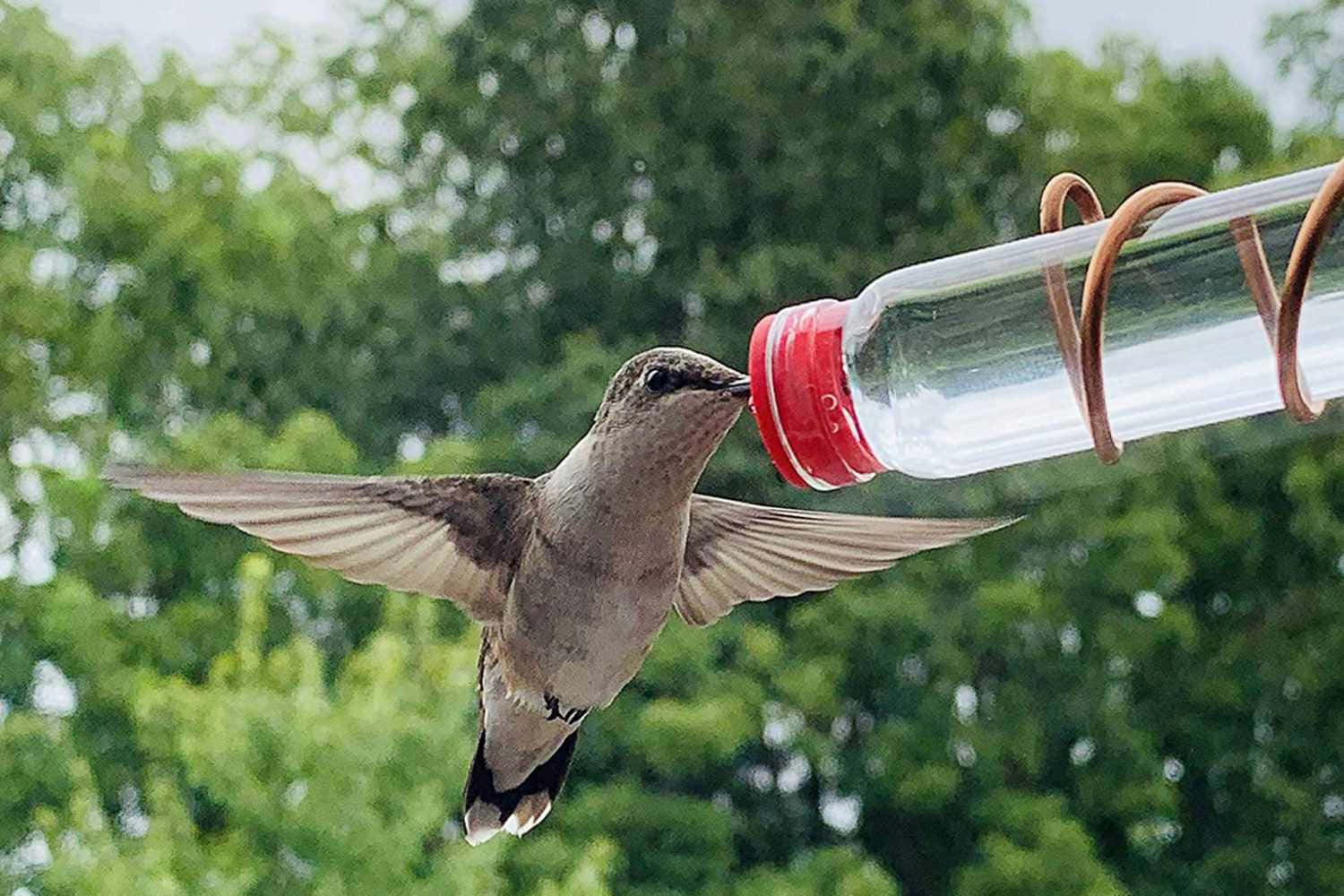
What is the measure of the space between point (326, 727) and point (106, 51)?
1.60 meters

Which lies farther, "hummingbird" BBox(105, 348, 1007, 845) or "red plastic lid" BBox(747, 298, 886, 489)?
"hummingbird" BBox(105, 348, 1007, 845)

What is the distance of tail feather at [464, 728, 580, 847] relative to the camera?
0.92 m

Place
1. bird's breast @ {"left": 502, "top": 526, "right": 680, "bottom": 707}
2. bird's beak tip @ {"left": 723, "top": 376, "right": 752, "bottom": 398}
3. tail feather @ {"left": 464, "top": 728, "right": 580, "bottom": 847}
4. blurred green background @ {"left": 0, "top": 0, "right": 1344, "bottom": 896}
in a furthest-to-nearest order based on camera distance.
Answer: blurred green background @ {"left": 0, "top": 0, "right": 1344, "bottom": 896}, tail feather @ {"left": 464, "top": 728, "right": 580, "bottom": 847}, bird's breast @ {"left": 502, "top": 526, "right": 680, "bottom": 707}, bird's beak tip @ {"left": 723, "top": 376, "right": 752, "bottom": 398}

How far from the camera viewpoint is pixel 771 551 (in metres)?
0.88

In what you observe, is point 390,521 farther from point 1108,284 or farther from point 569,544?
point 1108,284

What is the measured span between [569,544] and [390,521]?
0.28 ft

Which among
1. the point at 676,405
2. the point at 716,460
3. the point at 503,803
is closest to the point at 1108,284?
the point at 676,405

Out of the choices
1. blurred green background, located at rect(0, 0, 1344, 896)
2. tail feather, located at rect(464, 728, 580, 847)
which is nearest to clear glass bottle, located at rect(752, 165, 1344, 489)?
tail feather, located at rect(464, 728, 580, 847)

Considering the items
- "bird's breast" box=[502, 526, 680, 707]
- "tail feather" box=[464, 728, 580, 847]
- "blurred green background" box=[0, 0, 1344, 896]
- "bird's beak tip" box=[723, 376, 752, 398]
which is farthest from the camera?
"blurred green background" box=[0, 0, 1344, 896]

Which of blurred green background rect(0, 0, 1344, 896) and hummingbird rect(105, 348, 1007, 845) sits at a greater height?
hummingbird rect(105, 348, 1007, 845)

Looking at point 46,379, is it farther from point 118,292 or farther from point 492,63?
point 492,63

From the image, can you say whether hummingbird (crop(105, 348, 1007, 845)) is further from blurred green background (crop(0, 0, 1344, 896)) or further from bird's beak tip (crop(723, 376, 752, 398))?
blurred green background (crop(0, 0, 1344, 896))

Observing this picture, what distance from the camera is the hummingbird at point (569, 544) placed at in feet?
2.34

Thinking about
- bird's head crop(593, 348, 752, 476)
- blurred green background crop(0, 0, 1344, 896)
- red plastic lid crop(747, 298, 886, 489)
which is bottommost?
blurred green background crop(0, 0, 1344, 896)
